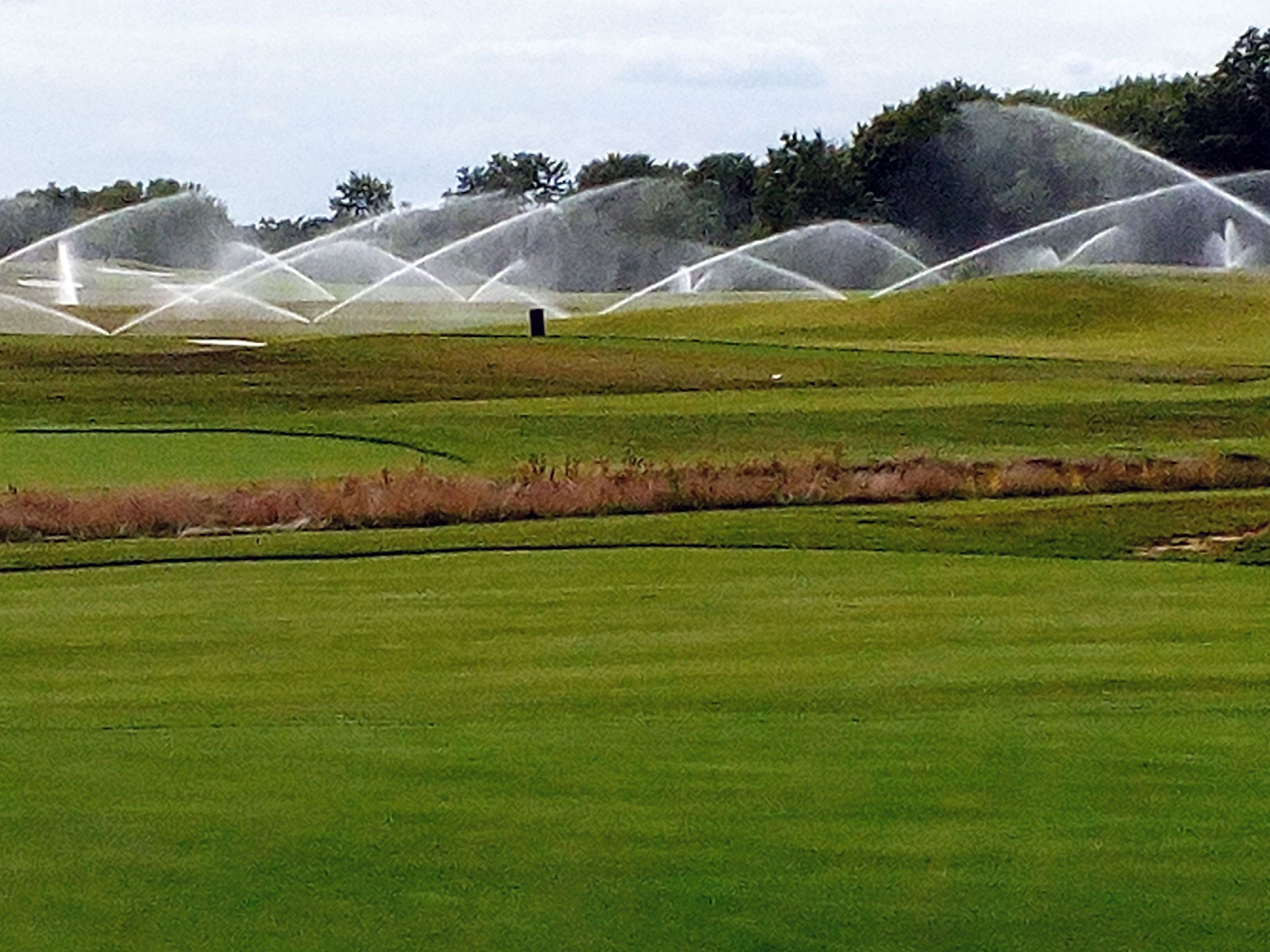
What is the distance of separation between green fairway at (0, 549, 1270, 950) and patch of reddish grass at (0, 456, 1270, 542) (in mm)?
5739

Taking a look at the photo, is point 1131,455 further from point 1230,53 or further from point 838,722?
point 1230,53

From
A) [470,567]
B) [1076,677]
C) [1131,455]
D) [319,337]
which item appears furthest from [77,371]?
[1076,677]

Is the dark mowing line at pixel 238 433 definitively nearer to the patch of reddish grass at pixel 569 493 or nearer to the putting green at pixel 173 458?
the putting green at pixel 173 458

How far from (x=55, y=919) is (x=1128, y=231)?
6536 centimetres

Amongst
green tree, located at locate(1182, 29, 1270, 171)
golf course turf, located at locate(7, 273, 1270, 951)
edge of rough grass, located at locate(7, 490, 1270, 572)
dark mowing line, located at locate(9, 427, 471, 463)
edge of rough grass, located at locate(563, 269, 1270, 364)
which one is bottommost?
edge of rough grass, located at locate(563, 269, 1270, 364)

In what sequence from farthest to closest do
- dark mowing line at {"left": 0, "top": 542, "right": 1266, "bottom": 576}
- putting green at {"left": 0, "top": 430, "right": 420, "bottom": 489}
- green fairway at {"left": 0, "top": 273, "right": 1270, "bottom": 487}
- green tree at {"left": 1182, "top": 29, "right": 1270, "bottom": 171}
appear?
1. green tree at {"left": 1182, "top": 29, "right": 1270, "bottom": 171}
2. green fairway at {"left": 0, "top": 273, "right": 1270, "bottom": 487}
3. putting green at {"left": 0, "top": 430, "right": 420, "bottom": 489}
4. dark mowing line at {"left": 0, "top": 542, "right": 1266, "bottom": 576}

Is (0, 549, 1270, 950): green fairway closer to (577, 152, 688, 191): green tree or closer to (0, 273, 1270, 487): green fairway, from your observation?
(0, 273, 1270, 487): green fairway

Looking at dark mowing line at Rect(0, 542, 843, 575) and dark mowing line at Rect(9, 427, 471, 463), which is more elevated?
dark mowing line at Rect(0, 542, 843, 575)

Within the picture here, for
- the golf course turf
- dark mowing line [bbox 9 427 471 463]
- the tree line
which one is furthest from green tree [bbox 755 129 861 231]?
the golf course turf

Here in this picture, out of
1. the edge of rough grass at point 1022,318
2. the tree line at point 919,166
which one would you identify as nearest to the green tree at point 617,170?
the tree line at point 919,166

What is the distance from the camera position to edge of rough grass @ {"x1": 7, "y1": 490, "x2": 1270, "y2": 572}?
16.6 metres

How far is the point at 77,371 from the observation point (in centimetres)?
3878

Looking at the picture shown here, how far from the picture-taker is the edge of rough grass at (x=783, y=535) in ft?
54.4

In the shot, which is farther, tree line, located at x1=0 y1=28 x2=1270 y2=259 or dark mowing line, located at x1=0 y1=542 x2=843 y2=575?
tree line, located at x1=0 y1=28 x2=1270 y2=259
